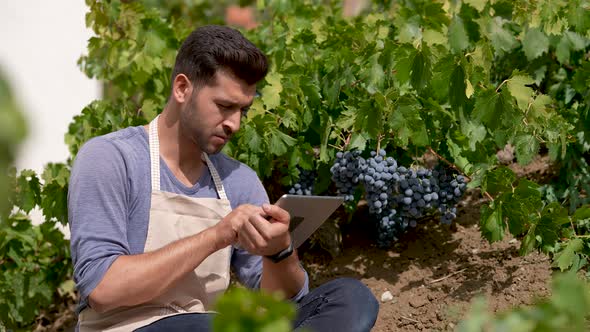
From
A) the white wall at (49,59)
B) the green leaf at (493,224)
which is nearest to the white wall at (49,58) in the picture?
the white wall at (49,59)

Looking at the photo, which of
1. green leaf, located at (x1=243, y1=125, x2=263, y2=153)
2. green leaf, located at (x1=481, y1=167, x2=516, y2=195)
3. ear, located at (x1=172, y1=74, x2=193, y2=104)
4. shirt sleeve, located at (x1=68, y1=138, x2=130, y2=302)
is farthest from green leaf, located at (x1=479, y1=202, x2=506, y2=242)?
shirt sleeve, located at (x1=68, y1=138, x2=130, y2=302)

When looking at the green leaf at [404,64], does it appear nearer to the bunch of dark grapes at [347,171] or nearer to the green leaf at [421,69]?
the green leaf at [421,69]

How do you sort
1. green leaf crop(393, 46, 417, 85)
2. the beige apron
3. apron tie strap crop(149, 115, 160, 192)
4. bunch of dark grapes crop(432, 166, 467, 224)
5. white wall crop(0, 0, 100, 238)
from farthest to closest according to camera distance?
white wall crop(0, 0, 100, 238) < bunch of dark grapes crop(432, 166, 467, 224) < green leaf crop(393, 46, 417, 85) < apron tie strap crop(149, 115, 160, 192) < the beige apron

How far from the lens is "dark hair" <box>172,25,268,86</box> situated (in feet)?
8.82

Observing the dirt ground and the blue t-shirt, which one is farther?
the dirt ground

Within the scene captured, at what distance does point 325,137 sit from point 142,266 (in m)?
1.26

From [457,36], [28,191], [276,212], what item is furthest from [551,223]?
[28,191]

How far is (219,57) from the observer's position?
268 centimetres

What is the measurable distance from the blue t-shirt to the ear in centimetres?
15

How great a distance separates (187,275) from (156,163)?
35 centimetres

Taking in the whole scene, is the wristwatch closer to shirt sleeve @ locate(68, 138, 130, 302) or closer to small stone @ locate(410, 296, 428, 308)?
shirt sleeve @ locate(68, 138, 130, 302)

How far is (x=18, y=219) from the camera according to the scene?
4.12m

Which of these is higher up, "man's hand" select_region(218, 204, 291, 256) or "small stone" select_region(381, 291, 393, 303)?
"man's hand" select_region(218, 204, 291, 256)

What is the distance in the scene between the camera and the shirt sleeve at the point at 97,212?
235 cm
